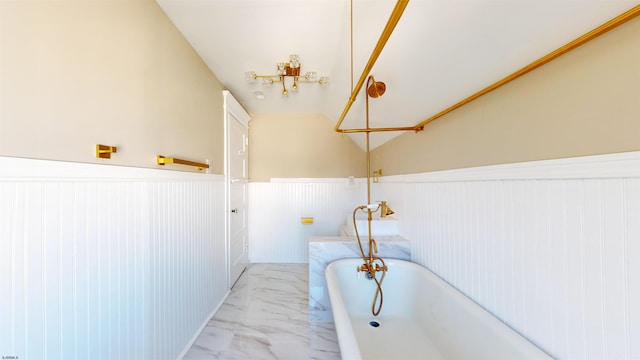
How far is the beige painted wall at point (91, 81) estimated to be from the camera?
68cm

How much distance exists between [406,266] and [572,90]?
1.30 m

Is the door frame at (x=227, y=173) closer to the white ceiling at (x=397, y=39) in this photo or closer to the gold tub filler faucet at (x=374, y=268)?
the white ceiling at (x=397, y=39)

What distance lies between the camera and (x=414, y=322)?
147 cm

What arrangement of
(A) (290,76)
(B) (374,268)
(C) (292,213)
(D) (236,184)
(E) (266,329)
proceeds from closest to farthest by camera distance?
(B) (374,268), (E) (266,329), (A) (290,76), (D) (236,184), (C) (292,213)

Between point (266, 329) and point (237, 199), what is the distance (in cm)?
141

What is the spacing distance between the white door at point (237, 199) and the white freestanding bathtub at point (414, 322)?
1373 mm

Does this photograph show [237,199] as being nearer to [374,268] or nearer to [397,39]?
[374,268]

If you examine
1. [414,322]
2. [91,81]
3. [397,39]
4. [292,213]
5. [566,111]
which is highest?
[397,39]

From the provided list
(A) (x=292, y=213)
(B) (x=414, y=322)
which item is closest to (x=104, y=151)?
(B) (x=414, y=322)

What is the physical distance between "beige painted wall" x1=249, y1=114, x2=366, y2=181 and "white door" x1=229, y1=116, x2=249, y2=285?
23 cm

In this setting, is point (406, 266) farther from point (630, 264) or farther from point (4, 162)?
point (4, 162)

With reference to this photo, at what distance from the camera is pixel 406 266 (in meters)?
1.61

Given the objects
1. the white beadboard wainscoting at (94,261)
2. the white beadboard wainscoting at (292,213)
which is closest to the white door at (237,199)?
the white beadboard wainscoting at (292,213)

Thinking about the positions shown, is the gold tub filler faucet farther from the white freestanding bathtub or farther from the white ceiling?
the white ceiling
